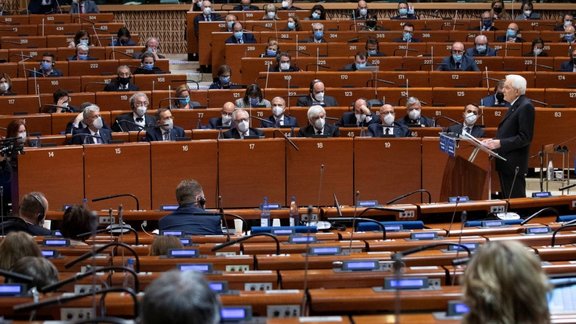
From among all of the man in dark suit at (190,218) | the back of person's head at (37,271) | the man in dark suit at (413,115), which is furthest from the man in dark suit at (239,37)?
the back of person's head at (37,271)

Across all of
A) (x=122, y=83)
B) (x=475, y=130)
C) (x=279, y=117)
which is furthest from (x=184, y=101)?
(x=475, y=130)

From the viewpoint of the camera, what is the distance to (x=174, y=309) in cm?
276

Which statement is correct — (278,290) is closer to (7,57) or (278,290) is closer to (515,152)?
(515,152)

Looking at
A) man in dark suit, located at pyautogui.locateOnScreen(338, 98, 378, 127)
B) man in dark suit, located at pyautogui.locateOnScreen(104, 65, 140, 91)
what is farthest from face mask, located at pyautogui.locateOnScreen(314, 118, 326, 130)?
man in dark suit, located at pyautogui.locateOnScreen(104, 65, 140, 91)

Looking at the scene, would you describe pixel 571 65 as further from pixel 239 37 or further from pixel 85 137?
pixel 85 137

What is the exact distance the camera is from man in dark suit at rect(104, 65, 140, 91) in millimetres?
13398

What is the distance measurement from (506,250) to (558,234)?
11.4ft

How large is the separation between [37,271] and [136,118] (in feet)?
23.5

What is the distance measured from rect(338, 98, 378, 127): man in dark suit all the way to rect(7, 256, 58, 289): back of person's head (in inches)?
292

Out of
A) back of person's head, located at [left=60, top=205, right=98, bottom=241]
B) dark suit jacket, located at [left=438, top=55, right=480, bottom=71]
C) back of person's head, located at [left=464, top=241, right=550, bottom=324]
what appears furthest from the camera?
dark suit jacket, located at [left=438, top=55, right=480, bottom=71]

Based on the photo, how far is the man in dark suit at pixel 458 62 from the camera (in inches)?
573

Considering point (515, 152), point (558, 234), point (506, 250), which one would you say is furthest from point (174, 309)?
point (515, 152)

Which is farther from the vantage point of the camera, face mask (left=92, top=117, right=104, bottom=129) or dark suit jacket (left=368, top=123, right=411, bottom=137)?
dark suit jacket (left=368, top=123, right=411, bottom=137)

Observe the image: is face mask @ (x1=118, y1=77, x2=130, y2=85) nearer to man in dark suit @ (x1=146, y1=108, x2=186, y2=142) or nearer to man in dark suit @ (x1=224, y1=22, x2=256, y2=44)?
man in dark suit @ (x1=146, y1=108, x2=186, y2=142)
